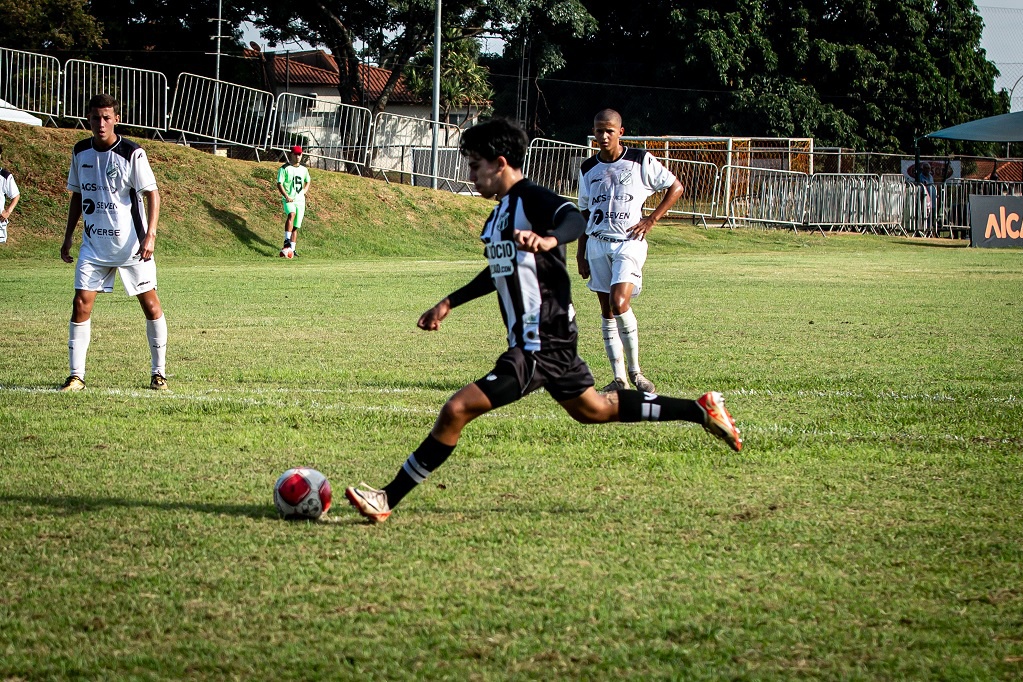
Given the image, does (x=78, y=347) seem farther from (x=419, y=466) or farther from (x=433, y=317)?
(x=419, y=466)

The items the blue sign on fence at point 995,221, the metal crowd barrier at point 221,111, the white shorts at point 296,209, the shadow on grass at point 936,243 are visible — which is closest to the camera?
the white shorts at point 296,209

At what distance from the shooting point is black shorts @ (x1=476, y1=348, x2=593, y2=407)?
4.65m

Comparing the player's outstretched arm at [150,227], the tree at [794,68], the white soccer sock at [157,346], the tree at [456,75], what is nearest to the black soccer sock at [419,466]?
the white soccer sock at [157,346]

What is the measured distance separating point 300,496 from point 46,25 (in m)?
41.7

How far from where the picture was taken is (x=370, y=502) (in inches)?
186

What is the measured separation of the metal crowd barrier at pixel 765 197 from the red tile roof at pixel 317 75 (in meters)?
30.8

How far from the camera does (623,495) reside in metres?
5.20

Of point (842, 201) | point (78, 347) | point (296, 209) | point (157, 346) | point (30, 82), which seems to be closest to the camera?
point (78, 347)

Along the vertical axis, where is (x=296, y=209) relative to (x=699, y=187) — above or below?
below

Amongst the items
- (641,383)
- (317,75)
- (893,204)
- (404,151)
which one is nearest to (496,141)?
(641,383)

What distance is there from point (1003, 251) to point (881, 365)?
20.5 metres

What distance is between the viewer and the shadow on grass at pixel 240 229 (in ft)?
81.5

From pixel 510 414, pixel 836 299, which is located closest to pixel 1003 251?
pixel 836 299

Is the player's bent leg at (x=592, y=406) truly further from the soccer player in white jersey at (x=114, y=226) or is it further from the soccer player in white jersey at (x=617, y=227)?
the soccer player in white jersey at (x=114, y=226)
